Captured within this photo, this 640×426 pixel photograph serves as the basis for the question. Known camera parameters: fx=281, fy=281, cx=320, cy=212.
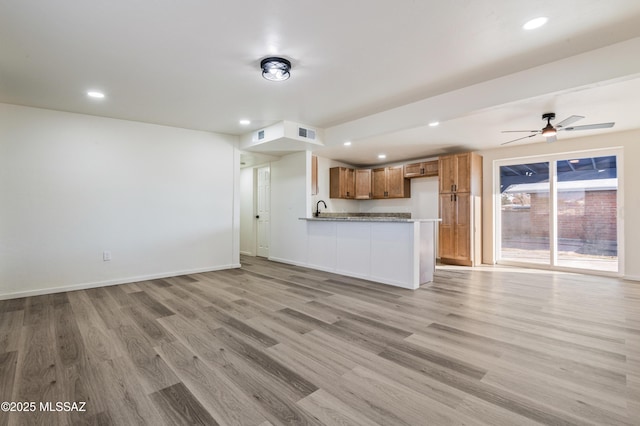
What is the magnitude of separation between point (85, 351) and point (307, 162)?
4.33 metres

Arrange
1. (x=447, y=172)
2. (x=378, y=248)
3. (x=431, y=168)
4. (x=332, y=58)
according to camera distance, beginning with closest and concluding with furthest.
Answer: (x=332, y=58) < (x=378, y=248) < (x=447, y=172) < (x=431, y=168)

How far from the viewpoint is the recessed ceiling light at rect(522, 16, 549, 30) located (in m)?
2.17

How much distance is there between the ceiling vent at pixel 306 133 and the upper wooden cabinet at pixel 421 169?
286 cm

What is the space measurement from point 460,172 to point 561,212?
6.53ft

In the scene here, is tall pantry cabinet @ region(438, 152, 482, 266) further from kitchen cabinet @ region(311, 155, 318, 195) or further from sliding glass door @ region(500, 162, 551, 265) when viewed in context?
kitchen cabinet @ region(311, 155, 318, 195)

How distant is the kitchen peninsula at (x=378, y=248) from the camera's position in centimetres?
404

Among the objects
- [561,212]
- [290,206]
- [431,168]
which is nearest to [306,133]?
[290,206]

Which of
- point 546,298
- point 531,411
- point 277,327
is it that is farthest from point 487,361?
point 546,298

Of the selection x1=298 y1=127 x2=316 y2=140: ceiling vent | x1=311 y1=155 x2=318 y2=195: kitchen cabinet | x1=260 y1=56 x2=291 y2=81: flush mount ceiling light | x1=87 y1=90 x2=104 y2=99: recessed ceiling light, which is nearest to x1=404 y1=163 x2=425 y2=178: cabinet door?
x1=311 y1=155 x2=318 y2=195: kitchen cabinet

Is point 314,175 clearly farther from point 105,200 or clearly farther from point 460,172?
point 105,200

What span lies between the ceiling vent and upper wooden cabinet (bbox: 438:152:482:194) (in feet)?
9.79

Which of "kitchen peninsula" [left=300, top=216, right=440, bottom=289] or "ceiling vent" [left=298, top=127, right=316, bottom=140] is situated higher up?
"ceiling vent" [left=298, top=127, right=316, bottom=140]

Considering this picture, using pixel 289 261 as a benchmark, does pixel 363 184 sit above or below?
above

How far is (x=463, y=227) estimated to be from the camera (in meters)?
5.90
